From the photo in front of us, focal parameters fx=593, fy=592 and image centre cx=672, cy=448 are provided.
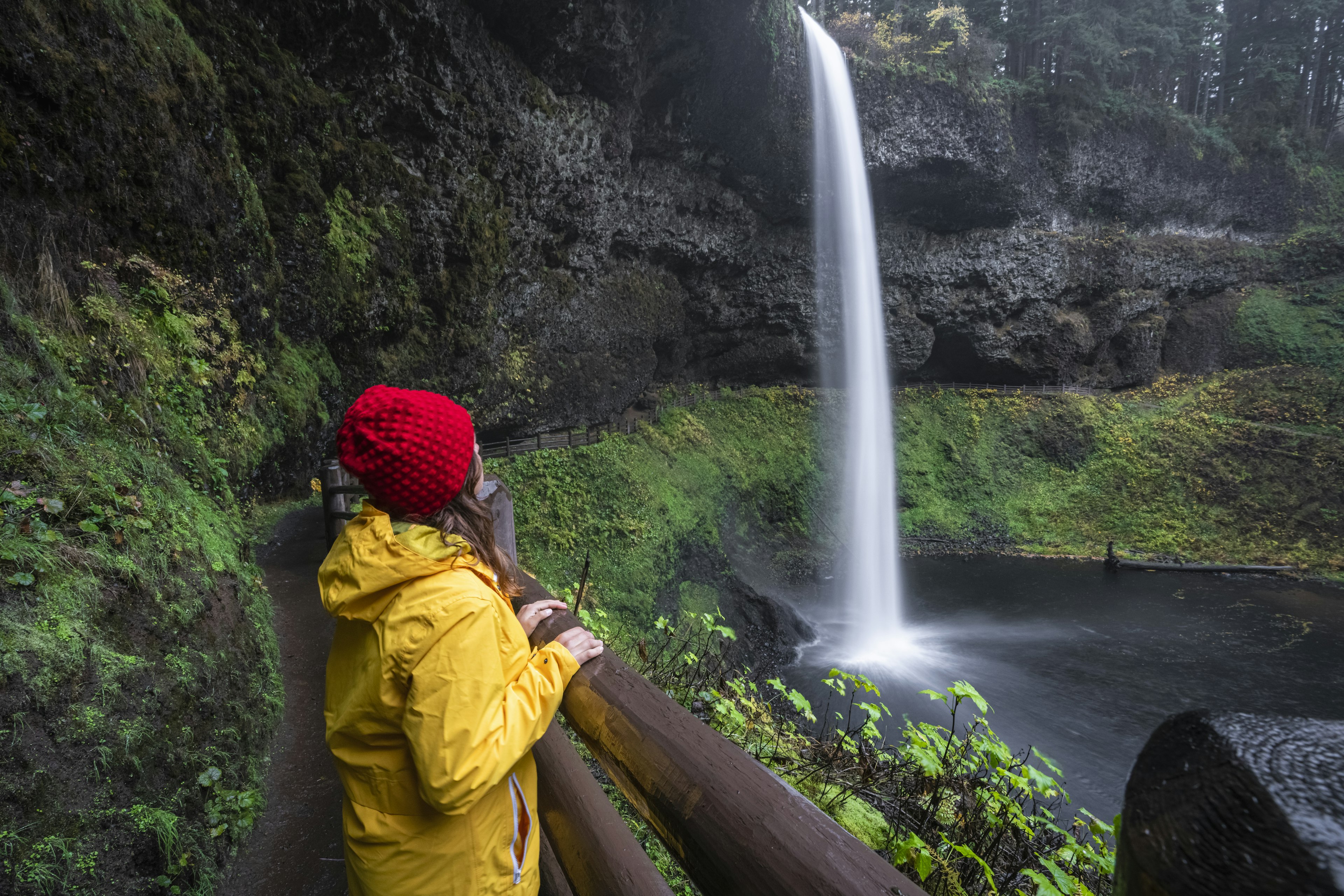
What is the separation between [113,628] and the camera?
278cm

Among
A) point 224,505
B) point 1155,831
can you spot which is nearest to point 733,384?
point 224,505

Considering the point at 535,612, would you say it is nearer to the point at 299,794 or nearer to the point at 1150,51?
the point at 299,794

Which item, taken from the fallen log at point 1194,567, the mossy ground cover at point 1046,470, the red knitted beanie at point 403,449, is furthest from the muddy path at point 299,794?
the fallen log at point 1194,567

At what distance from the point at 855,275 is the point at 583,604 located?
16.7 m

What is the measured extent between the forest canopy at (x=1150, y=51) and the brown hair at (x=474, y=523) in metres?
23.7

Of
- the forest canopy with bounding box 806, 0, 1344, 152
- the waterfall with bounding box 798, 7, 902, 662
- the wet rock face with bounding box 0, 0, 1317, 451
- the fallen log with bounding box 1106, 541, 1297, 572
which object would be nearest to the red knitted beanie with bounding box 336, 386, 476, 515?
the wet rock face with bounding box 0, 0, 1317, 451

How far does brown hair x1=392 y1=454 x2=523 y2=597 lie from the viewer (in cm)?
160

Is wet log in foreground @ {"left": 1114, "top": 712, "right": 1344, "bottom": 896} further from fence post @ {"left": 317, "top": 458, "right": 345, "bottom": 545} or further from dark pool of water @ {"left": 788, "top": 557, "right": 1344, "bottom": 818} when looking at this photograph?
dark pool of water @ {"left": 788, "top": 557, "right": 1344, "bottom": 818}

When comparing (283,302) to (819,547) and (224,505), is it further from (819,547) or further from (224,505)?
(819,547)

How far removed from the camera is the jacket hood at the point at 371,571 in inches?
53.1

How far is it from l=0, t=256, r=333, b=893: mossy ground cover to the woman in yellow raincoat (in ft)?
4.76

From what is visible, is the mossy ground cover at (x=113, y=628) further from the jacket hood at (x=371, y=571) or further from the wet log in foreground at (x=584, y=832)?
the jacket hood at (x=371, y=571)

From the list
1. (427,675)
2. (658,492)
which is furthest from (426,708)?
(658,492)

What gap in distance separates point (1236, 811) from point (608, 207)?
1659 centimetres
